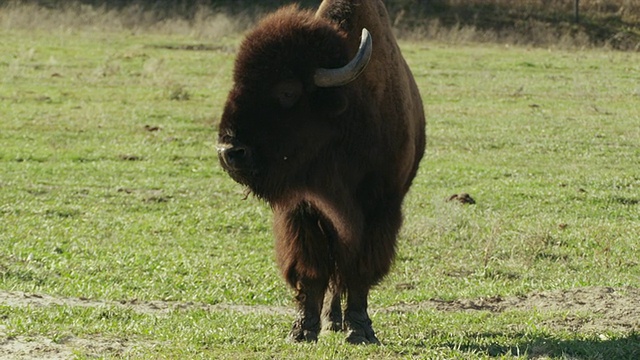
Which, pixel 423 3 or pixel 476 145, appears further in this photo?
pixel 423 3

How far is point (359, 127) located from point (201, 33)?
27.4 m

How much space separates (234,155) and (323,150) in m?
0.81

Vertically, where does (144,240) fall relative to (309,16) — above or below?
below

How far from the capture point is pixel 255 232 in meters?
11.6

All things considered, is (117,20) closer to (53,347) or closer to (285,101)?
(285,101)

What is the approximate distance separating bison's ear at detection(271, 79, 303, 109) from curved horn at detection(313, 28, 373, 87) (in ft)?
0.45

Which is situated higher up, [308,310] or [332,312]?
[308,310]

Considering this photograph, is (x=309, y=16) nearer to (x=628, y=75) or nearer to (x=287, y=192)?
(x=287, y=192)

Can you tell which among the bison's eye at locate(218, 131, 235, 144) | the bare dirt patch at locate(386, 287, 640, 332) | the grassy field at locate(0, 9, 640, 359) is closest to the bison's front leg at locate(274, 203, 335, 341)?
the grassy field at locate(0, 9, 640, 359)

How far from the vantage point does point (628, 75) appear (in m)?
26.9

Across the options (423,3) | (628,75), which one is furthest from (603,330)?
(423,3)

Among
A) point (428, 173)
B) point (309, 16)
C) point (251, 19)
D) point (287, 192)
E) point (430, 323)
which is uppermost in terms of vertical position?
point (309, 16)

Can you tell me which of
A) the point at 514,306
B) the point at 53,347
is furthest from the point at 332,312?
the point at 53,347

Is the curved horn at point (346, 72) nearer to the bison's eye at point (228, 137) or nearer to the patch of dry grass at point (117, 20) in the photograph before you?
the bison's eye at point (228, 137)
